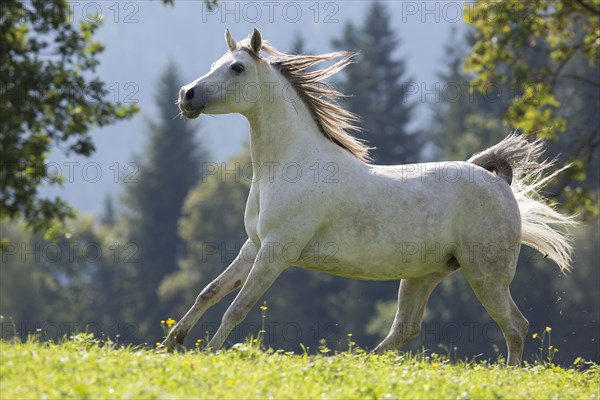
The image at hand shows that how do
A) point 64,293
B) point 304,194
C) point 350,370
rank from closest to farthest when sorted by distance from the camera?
point 350,370 → point 304,194 → point 64,293

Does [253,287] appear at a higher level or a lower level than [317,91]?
lower

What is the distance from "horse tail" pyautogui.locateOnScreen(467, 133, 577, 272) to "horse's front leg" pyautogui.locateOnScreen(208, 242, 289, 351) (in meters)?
2.92

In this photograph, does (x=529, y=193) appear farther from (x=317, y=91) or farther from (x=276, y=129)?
(x=276, y=129)

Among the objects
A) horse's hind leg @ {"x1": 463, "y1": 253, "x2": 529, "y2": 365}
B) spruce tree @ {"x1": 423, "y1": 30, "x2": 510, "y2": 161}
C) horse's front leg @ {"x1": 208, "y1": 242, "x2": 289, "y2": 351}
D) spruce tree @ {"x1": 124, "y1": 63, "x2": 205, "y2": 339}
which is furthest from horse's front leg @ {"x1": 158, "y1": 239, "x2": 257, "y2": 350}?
spruce tree @ {"x1": 124, "y1": 63, "x2": 205, "y2": 339}

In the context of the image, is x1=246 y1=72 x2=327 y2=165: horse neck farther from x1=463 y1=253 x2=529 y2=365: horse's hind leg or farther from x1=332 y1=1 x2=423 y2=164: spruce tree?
x1=332 y1=1 x2=423 y2=164: spruce tree

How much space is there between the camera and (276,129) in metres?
10.1

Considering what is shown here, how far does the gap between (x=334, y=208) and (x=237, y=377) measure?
2.64 meters

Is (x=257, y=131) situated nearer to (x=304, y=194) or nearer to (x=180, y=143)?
(x=304, y=194)

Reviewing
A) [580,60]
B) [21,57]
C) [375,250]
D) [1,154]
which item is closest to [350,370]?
[375,250]

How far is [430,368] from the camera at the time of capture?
29.9 ft

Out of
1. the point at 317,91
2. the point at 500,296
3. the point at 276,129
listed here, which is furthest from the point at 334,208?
the point at 500,296

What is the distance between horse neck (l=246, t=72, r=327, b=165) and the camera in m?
10.1

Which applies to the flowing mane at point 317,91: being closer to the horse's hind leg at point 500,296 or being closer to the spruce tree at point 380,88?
the horse's hind leg at point 500,296

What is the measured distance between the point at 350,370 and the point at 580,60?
56993 mm
